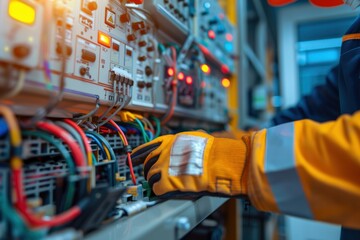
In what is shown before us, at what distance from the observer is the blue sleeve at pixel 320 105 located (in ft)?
4.67

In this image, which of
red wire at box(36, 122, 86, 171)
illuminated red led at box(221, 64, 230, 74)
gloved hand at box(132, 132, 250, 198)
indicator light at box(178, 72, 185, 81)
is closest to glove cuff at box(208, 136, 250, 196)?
gloved hand at box(132, 132, 250, 198)

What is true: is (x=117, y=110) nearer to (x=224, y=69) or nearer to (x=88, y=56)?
(x=88, y=56)

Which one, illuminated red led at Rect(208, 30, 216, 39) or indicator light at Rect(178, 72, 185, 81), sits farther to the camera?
illuminated red led at Rect(208, 30, 216, 39)

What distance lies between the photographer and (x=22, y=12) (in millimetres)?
476

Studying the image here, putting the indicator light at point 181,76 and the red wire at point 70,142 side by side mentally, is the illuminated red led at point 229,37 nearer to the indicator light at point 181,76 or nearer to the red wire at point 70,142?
the indicator light at point 181,76

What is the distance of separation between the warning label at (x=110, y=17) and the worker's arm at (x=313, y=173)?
1.72 feet

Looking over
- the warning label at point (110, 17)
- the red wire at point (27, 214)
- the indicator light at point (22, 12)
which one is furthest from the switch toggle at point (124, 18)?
the red wire at point (27, 214)

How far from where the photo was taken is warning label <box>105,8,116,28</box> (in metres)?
0.74

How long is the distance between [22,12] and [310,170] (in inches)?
23.0

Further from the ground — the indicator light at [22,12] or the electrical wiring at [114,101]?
the indicator light at [22,12]

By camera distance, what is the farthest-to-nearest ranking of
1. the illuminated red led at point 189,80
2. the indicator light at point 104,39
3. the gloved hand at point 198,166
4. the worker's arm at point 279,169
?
the illuminated red led at point 189,80, the indicator light at point 104,39, the gloved hand at point 198,166, the worker's arm at point 279,169

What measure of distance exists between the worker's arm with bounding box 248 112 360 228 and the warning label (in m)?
0.52

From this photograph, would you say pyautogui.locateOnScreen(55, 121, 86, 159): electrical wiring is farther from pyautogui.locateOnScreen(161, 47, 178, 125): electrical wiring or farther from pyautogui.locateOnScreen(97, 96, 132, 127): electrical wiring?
pyautogui.locateOnScreen(161, 47, 178, 125): electrical wiring

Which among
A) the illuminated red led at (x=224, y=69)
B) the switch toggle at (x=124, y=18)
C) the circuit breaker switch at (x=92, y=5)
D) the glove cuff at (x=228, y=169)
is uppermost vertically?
the illuminated red led at (x=224, y=69)
